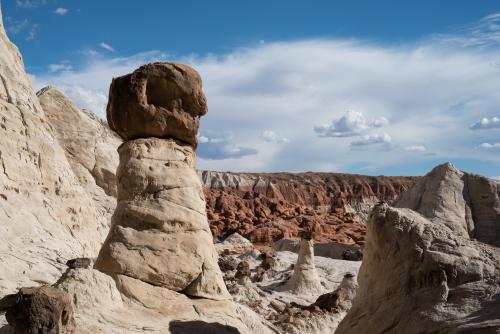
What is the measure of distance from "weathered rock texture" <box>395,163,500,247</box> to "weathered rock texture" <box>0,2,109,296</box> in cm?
816

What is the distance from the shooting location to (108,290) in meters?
6.42

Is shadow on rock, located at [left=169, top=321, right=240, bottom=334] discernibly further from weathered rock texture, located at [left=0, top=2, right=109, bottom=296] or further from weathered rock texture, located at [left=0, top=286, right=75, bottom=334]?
weathered rock texture, located at [left=0, top=2, right=109, bottom=296]

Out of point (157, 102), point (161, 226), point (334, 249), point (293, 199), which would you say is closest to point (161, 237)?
point (161, 226)

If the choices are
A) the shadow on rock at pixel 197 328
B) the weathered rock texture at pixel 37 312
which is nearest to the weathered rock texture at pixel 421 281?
the shadow on rock at pixel 197 328

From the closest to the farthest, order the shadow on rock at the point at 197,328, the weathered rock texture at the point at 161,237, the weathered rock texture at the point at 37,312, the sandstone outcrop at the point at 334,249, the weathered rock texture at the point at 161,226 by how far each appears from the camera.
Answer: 1. the weathered rock texture at the point at 37,312
2. the shadow on rock at the point at 197,328
3. the weathered rock texture at the point at 161,237
4. the weathered rock texture at the point at 161,226
5. the sandstone outcrop at the point at 334,249

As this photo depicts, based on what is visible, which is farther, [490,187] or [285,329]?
[490,187]

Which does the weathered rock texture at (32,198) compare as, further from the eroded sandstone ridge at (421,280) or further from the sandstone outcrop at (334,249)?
the sandstone outcrop at (334,249)

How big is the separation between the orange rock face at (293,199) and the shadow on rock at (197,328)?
158 feet

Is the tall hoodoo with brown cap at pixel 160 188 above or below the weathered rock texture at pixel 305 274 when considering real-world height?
above

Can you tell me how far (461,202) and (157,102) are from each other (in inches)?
391

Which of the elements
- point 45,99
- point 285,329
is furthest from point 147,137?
point 45,99

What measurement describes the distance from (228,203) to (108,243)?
63.1m

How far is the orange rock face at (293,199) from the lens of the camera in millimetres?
59656

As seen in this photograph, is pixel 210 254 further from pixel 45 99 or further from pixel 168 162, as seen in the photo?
pixel 45 99
